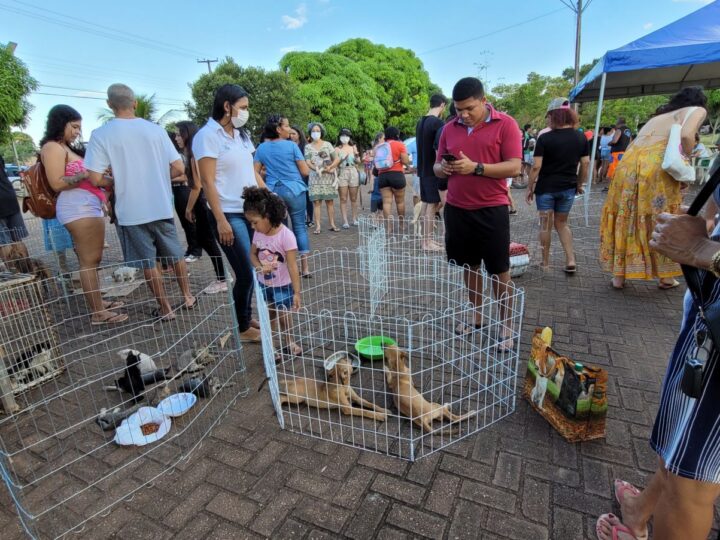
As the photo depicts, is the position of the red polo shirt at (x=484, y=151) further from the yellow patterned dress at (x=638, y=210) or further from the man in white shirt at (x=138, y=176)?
the man in white shirt at (x=138, y=176)

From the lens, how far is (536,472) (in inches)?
78.0

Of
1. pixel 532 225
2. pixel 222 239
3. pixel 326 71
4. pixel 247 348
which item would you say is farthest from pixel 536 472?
pixel 326 71

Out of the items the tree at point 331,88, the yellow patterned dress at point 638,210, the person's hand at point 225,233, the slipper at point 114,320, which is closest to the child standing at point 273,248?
the person's hand at point 225,233

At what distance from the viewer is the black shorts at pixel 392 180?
655cm

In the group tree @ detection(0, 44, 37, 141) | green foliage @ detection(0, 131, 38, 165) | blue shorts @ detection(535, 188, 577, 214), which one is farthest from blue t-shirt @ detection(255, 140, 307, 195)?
green foliage @ detection(0, 131, 38, 165)

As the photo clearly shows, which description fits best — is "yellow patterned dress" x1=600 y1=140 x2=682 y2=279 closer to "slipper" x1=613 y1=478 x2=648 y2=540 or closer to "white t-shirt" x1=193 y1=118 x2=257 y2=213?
"slipper" x1=613 y1=478 x2=648 y2=540

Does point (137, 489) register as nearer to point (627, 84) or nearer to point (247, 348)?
point (247, 348)

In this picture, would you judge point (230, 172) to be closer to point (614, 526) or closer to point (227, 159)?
point (227, 159)

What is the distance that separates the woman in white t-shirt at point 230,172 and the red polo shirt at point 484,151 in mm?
1622

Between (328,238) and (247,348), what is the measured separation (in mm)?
3959

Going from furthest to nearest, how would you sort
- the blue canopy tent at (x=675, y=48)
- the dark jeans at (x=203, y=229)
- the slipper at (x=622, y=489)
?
1. the blue canopy tent at (x=675, y=48)
2. the dark jeans at (x=203, y=229)
3. the slipper at (x=622, y=489)

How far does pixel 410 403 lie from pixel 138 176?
118 inches

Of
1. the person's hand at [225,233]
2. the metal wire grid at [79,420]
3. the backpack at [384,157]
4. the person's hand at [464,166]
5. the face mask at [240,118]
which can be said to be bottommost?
the metal wire grid at [79,420]

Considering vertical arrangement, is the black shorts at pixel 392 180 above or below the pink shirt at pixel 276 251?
above
